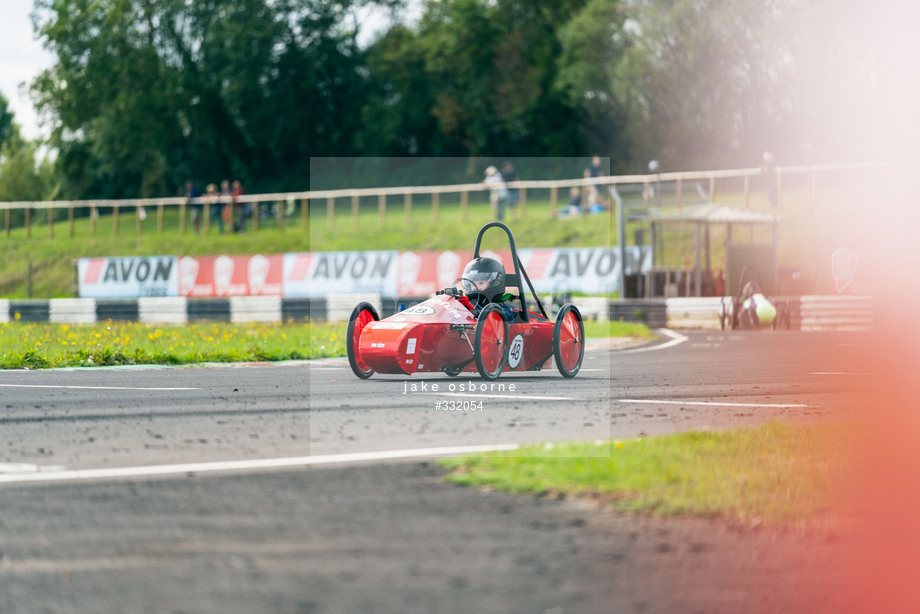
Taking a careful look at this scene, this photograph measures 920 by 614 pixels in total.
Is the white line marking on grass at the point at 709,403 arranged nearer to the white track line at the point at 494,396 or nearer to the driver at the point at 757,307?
the white track line at the point at 494,396

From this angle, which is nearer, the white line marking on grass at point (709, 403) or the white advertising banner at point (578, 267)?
the white line marking on grass at point (709, 403)

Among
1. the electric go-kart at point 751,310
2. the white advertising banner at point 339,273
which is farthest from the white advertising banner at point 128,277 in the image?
the electric go-kart at point 751,310

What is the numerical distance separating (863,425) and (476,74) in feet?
193

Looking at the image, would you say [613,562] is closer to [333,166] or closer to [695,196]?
[695,196]

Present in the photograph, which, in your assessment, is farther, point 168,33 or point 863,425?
point 168,33

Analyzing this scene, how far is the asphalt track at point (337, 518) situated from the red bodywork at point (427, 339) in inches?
18.9

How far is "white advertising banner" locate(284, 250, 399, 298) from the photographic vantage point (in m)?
35.5

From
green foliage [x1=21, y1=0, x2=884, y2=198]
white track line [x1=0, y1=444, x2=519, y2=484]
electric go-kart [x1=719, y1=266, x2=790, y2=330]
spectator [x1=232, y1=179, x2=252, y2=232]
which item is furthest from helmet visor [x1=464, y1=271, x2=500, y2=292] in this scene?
green foliage [x1=21, y1=0, x2=884, y2=198]

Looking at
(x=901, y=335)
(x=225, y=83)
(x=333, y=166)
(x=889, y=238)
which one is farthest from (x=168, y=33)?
(x=901, y=335)

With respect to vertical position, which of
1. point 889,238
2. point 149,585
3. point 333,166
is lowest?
point 149,585

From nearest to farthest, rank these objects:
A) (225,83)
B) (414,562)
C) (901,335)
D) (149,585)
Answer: (149,585)
(414,562)
(901,335)
(225,83)

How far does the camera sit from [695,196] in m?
32.3

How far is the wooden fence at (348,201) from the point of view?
33.9 m

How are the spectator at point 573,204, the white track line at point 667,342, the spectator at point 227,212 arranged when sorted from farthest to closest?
1. the spectator at point 227,212
2. the spectator at point 573,204
3. the white track line at point 667,342
